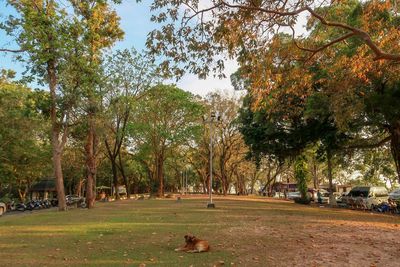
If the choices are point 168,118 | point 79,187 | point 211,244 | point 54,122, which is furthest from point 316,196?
point 211,244

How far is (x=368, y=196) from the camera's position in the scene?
32.5 meters

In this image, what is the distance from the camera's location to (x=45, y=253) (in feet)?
29.8

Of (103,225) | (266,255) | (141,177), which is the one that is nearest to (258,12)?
(266,255)

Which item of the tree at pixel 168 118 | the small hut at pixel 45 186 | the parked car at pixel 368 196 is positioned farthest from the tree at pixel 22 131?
the parked car at pixel 368 196

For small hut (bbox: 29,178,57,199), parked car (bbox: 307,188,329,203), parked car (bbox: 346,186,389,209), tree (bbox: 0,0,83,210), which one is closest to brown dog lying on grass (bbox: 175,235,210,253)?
tree (bbox: 0,0,83,210)

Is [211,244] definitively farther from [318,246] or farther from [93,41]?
[93,41]

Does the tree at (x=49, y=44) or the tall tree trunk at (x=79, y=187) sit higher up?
the tree at (x=49, y=44)

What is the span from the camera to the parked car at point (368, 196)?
3134cm

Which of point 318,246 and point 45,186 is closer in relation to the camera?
point 318,246

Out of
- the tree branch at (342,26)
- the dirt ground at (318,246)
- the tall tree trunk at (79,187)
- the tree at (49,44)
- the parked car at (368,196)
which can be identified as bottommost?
the dirt ground at (318,246)

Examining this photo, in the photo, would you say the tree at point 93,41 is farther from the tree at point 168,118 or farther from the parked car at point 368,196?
the parked car at point 368,196

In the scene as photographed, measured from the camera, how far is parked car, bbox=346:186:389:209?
103ft

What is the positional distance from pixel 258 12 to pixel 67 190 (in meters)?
66.2

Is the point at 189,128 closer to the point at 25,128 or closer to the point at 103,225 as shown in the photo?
the point at 25,128
